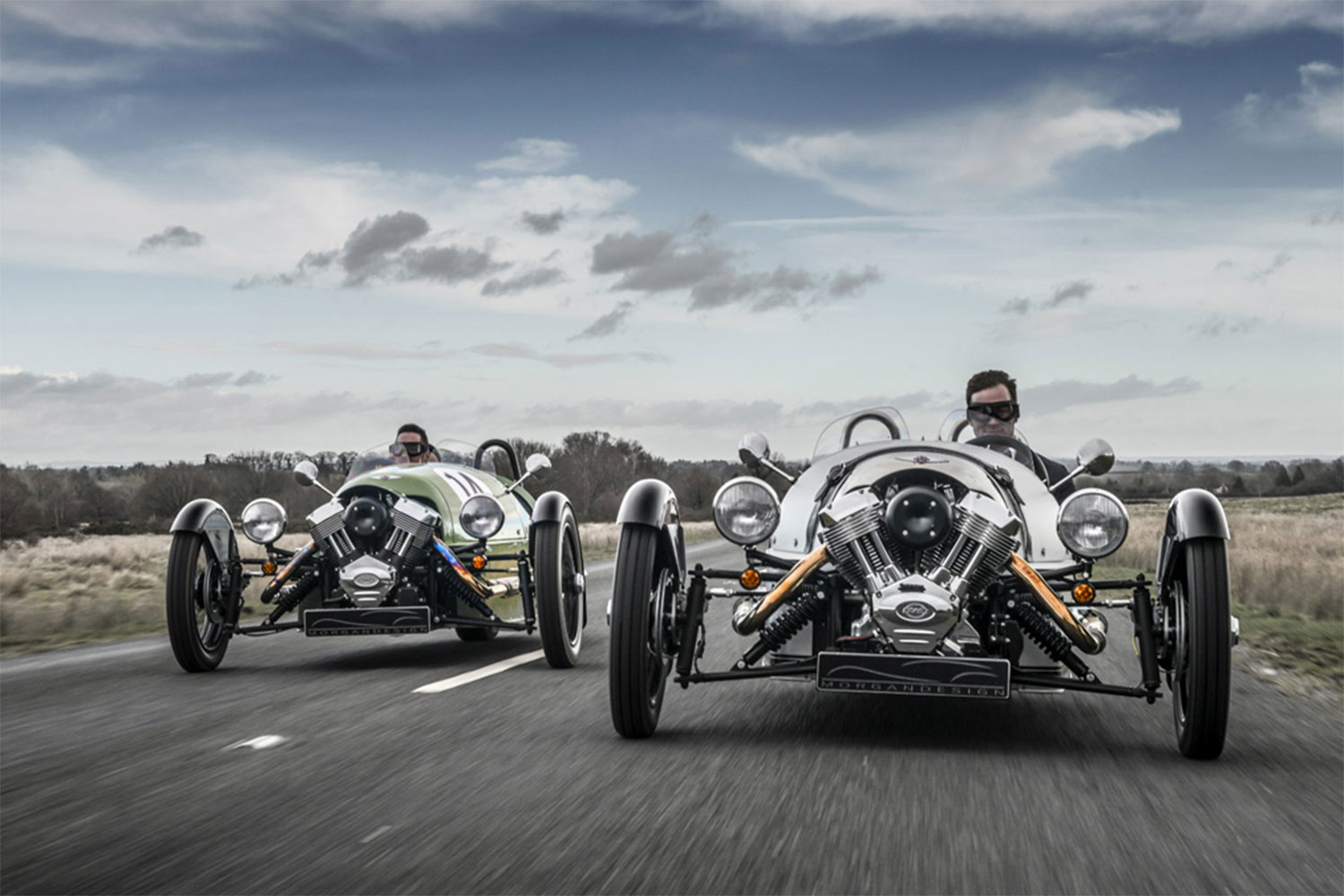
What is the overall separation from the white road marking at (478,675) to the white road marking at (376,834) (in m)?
3.56

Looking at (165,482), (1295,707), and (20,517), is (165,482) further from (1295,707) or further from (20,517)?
(1295,707)

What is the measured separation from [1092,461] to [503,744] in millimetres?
3429

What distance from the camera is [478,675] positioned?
8891 millimetres

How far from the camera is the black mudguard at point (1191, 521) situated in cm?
571

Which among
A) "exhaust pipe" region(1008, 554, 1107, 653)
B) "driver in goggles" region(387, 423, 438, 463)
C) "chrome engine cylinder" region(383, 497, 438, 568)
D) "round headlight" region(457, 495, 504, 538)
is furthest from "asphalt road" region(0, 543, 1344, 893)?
"driver in goggles" region(387, 423, 438, 463)

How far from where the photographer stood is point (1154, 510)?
74250 mm

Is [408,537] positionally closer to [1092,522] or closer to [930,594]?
[930,594]

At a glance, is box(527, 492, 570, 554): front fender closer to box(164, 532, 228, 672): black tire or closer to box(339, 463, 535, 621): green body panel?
box(339, 463, 535, 621): green body panel

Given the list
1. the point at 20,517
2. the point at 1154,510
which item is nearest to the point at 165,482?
the point at 20,517

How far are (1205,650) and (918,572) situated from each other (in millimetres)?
1258

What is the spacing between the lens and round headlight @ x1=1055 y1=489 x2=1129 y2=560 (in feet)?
20.4

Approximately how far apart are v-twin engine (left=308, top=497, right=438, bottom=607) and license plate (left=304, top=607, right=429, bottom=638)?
0.41 metres

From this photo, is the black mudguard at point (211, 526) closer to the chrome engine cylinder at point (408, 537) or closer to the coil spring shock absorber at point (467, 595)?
the chrome engine cylinder at point (408, 537)

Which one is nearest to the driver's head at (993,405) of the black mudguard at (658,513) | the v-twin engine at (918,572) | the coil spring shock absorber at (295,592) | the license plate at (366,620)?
the v-twin engine at (918,572)
